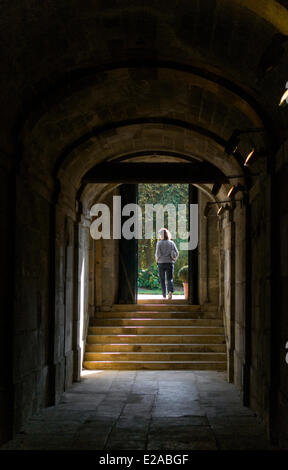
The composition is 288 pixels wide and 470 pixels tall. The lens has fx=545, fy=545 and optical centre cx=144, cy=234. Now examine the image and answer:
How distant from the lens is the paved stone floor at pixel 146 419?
195 inches

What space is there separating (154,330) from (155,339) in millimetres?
307

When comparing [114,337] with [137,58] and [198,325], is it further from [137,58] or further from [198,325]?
[137,58]

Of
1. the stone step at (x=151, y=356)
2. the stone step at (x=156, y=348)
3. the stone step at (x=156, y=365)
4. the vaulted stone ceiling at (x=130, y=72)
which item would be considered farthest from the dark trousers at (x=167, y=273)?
the vaulted stone ceiling at (x=130, y=72)

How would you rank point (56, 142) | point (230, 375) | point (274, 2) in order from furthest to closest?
point (230, 375)
point (56, 142)
point (274, 2)

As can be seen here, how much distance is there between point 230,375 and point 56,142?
14.5ft

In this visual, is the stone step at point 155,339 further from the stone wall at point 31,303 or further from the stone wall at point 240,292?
the stone wall at point 31,303

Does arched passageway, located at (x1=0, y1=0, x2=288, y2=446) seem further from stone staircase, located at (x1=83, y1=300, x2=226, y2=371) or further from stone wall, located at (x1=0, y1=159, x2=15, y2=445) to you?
stone staircase, located at (x1=83, y1=300, x2=226, y2=371)

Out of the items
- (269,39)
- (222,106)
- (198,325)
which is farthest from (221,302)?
(269,39)

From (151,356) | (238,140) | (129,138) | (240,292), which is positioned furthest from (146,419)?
(129,138)

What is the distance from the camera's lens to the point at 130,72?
221 inches

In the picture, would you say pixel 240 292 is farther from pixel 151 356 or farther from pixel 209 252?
pixel 209 252

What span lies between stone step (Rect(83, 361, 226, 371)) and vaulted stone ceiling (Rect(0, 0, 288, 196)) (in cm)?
391

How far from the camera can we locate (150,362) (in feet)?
31.9

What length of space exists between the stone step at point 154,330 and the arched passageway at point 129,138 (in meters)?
2.10
